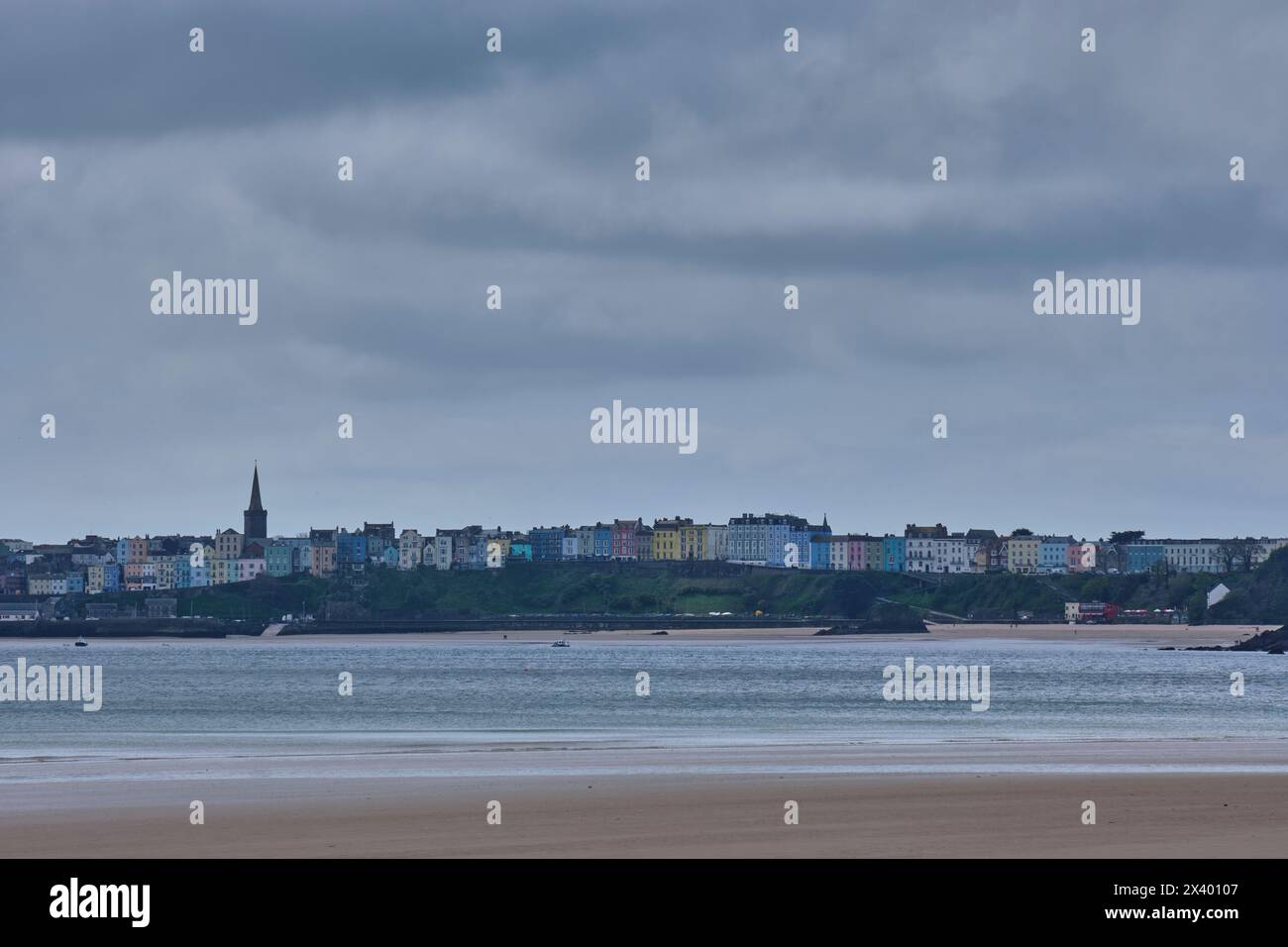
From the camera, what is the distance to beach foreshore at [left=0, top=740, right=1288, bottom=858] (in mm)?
23656

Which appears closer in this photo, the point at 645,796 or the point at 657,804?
the point at 657,804

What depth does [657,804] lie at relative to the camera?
28828 millimetres

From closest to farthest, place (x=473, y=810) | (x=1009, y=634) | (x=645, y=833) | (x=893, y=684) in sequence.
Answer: (x=645, y=833)
(x=473, y=810)
(x=893, y=684)
(x=1009, y=634)

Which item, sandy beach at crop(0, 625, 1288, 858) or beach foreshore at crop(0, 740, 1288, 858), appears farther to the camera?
sandy beach at crop(0, 625, 1288, 858)

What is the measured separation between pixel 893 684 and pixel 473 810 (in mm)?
64949

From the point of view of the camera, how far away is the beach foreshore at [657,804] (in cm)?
2366

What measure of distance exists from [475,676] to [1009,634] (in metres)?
112

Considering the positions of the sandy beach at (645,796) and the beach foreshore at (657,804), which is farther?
the sandy beach at (645,796)

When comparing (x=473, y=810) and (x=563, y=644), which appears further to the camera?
(x=563, y=644)

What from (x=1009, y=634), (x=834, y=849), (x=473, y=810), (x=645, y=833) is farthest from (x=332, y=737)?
(x=1009, y=634)

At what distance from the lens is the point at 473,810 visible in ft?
91.3

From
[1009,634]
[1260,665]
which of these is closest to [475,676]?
[1260,665]
